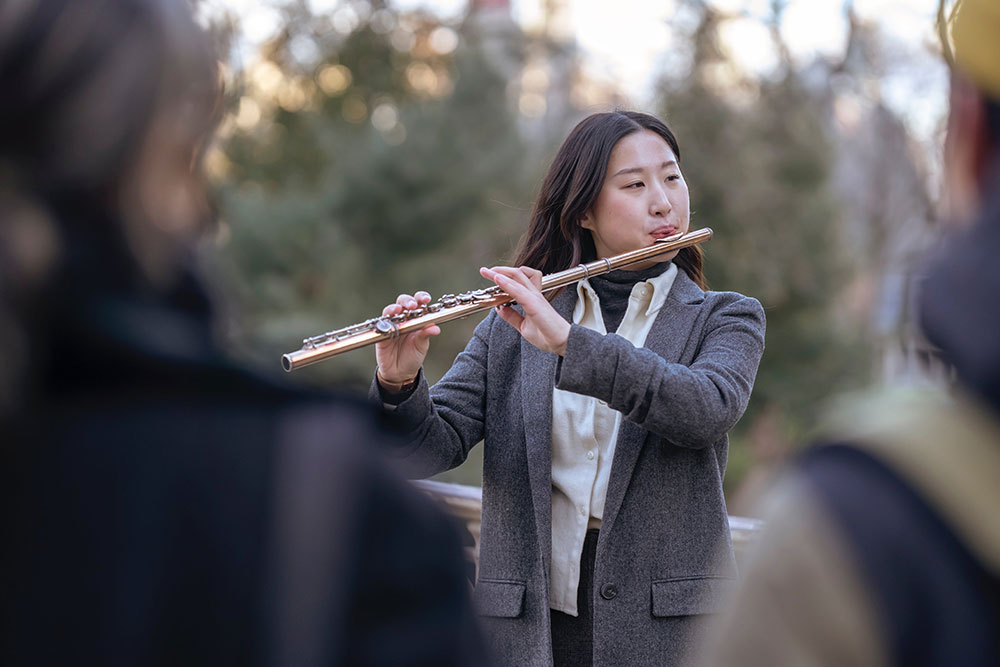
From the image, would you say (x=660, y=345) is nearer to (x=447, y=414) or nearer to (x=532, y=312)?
(x=532, y=312)

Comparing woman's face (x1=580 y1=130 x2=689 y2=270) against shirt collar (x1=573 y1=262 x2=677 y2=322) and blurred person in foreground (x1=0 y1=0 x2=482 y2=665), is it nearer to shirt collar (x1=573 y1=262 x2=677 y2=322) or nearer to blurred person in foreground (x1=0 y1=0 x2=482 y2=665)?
shirt collar (x1=573 y1=262 x2=677 y2=322)

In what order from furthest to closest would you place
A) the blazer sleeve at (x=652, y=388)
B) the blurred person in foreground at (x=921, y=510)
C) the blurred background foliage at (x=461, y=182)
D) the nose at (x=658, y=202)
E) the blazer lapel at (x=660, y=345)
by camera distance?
the blurred background foliage at (x=461, y=182), the nose at (x=658, y=202), the blazer lapel at (x=660, y=345), the blazer sleeve at (x=652, y=388), the blurred person in foreground at (x=921, y=510)

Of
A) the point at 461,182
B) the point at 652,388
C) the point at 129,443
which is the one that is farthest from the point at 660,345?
the point at 461,182

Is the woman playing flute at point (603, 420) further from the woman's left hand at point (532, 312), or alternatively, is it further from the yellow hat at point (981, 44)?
the yellow hat at point (981, 44)

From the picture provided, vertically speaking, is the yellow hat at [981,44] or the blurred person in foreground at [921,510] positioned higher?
the yellow hat at [981,44]

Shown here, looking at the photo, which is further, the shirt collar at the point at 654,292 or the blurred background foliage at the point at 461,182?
the blurred background foliage at the point at 461,182

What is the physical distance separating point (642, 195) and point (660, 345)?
0.39m

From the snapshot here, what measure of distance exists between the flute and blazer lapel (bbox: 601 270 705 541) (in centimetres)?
10

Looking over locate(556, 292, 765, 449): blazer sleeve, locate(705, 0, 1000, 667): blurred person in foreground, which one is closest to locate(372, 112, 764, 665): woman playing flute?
locate(556, 292, 765, 449): blazer sleeve

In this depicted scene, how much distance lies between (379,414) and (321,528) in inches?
5.3

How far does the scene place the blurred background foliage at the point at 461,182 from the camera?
35.7 ft

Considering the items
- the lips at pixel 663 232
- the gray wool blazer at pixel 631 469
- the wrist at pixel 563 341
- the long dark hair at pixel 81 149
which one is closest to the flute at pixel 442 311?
the lips at pixel 663 232

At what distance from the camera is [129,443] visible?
0.81 m

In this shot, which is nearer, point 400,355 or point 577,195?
point 400,355
